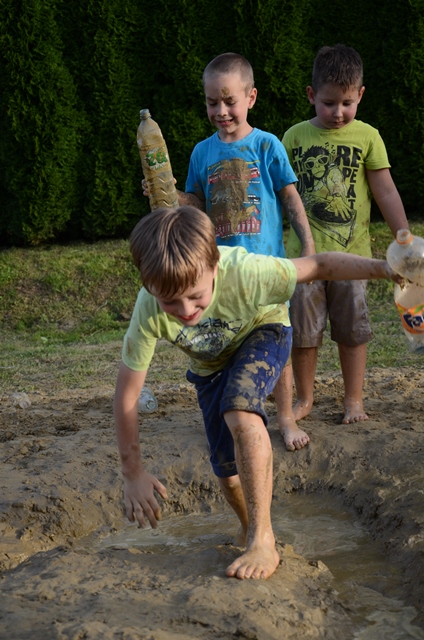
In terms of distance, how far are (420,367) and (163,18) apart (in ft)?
17.5

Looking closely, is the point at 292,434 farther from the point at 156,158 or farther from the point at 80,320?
the point at 80,320

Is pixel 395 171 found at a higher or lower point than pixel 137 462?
higher

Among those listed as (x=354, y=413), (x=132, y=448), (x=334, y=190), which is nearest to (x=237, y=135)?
(x=334, y=190)

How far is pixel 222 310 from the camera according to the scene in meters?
3.14

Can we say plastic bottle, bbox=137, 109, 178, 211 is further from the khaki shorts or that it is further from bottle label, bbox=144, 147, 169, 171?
the khaki shorts

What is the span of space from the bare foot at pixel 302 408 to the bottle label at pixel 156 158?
1.61 m

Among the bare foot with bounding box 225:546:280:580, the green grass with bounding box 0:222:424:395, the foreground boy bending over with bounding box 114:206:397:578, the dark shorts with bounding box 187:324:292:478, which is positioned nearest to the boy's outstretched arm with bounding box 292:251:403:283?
the foreground boy bending over with bounding box 114:206:397:578

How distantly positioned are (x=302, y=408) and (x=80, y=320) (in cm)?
417

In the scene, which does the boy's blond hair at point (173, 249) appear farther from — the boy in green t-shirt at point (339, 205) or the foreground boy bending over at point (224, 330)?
the boy in green t-shirt at point (339, 205)

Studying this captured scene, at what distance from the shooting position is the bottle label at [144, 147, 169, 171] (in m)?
4.83

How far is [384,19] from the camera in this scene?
916 centimetres

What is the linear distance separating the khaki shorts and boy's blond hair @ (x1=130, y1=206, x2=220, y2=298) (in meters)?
1.87

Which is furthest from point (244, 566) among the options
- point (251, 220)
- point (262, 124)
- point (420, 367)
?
point (262, 124)

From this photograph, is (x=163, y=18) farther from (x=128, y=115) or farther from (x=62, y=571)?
(x=62, y=571)
